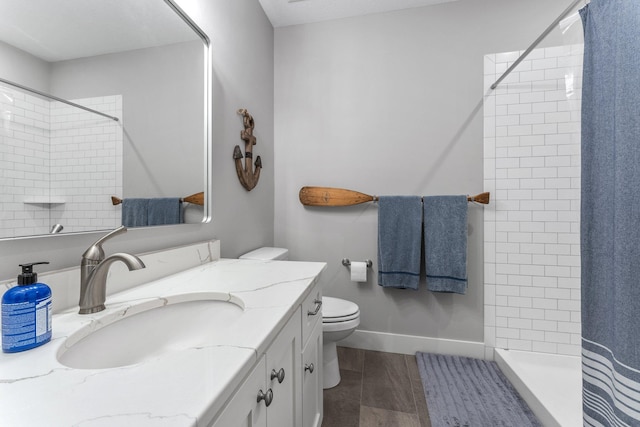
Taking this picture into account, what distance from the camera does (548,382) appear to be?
1575 millimetres

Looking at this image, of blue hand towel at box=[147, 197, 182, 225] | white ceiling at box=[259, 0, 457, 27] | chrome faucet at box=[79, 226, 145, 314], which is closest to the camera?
chrome faucet at box=[79, 226, 145, 314]

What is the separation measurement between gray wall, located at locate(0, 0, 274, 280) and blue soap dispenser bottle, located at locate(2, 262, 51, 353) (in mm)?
195

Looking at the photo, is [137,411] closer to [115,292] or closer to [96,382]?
[96,382]

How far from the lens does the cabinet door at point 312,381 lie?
101 cm

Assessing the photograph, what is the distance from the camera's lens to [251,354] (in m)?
0.52

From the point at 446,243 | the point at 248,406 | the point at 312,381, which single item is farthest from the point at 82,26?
the point at 446,243

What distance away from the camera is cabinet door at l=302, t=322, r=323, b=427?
101 centimetres

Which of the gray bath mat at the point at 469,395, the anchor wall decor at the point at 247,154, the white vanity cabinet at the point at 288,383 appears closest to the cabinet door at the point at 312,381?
the white vanity cabinet at the point at 288,383

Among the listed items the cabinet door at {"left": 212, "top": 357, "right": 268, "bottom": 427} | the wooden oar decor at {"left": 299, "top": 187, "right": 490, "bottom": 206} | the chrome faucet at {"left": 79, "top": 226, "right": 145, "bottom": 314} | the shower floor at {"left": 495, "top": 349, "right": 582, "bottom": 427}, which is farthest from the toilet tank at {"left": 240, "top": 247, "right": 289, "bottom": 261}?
the shower floor at {"left": 495, "top": 349, "right": 582, "bottom": 427}

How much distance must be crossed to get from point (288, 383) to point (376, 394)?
1026 mm

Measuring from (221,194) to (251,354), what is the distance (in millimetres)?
1143

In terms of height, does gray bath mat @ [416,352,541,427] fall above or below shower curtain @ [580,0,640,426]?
below

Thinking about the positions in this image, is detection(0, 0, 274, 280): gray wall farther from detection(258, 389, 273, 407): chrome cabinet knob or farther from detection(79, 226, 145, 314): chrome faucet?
detection(258, 389, 273, 407): chrome cabinet knob

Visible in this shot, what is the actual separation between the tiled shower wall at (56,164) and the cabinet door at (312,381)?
2.64ft
